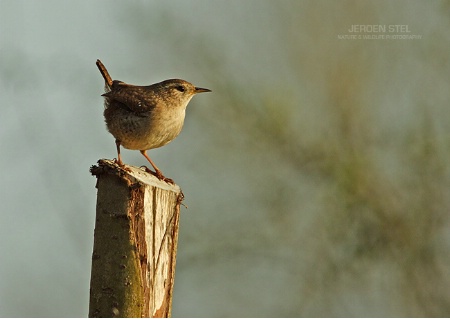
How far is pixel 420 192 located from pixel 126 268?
10.6ft

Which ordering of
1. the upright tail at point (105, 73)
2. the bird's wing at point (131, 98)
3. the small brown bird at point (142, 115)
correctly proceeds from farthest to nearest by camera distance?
the upright tail at point (105, 73) → the bird's wing at point (131, 98) → the small brown bird at point (142, 115)

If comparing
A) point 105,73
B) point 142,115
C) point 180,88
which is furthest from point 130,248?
point 105,73

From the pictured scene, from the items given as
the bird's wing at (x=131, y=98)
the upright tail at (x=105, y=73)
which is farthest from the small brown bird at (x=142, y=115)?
the upright tail at (x=105, y=73)

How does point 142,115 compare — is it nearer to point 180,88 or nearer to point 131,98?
point 131,98

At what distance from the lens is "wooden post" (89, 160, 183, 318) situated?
13.9 feet

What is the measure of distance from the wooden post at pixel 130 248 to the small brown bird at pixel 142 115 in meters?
1.66

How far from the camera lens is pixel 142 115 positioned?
6469 millimetres

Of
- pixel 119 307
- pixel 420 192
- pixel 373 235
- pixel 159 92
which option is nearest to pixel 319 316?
pixel 373 235

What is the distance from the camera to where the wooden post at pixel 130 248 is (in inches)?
167

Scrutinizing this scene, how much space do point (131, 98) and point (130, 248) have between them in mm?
2508

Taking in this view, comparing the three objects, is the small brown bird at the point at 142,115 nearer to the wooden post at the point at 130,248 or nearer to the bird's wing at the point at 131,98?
the bird's wing at the point at 131,98

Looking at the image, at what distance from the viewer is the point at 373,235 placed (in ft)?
22.2

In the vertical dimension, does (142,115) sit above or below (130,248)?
above

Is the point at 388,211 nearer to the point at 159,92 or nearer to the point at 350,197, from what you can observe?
the point at 350,197
